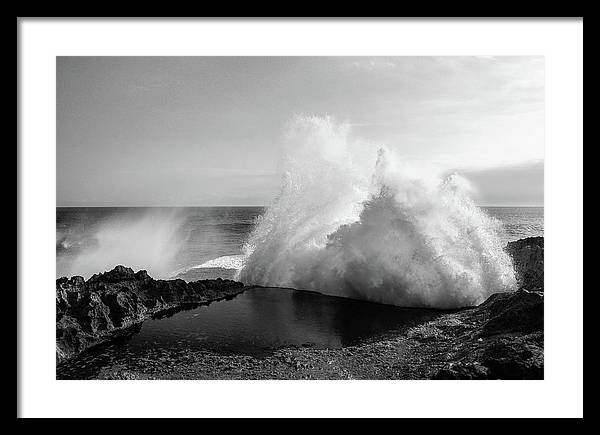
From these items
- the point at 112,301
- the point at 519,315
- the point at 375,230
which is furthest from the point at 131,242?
the point at 519,315

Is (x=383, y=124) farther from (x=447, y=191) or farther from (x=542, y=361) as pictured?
(x=542, y=361)

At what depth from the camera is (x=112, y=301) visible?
145 inches

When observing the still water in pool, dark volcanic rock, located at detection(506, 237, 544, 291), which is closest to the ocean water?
dark volcanic rock, located at detection(506, 237, 544, 291)

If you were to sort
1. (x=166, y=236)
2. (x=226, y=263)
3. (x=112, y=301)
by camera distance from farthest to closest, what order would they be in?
(x=226, y=263) < (x=166, y=236) < (x=112, y=301)

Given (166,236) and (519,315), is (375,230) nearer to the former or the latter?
(519,315)

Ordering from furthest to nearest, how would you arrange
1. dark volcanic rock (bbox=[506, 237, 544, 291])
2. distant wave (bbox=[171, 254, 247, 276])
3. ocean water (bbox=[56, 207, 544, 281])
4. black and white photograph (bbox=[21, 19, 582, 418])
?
1. distant wave (bbox=[171, 254, 247, 276])
2. dark volcanic rock (bbox=[506, 237, 544, 291])
3. ocean water (bbox=[56, 207, 544, 281])
4. black and white photograph (bbox=[21, 19, 582, 418])

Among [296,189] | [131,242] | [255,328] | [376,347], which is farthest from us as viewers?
[296,189]

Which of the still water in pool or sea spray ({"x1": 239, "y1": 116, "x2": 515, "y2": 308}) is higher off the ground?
sea spray ({"x1": 239, "y1": 116, "x2": 515, "y2": 308})

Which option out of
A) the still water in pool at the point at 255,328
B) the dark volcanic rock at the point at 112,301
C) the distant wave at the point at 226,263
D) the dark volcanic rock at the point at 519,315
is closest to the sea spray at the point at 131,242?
the dark volcanic rock at the point at 112,301

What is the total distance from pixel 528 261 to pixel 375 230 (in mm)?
1552

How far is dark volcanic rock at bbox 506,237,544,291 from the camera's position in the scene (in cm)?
369

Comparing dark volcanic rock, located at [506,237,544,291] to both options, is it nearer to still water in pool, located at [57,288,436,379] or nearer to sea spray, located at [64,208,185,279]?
still water in pool, located at [57,288,436,379]

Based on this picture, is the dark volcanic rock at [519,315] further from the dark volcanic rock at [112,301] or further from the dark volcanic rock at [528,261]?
the dark volcanic rock at [112,301]

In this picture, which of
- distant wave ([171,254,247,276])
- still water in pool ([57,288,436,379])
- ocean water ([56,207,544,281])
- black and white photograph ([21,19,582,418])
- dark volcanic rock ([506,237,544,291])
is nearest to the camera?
black and white photograph ([21,19,582,418])
